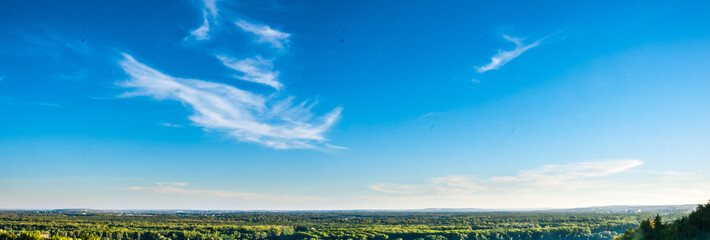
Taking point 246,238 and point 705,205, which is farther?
point 246,238

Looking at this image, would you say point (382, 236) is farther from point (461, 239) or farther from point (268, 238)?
point (268, 238)

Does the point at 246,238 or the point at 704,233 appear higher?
the point at 704,233

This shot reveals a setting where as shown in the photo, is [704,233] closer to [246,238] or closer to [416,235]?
[416,235]

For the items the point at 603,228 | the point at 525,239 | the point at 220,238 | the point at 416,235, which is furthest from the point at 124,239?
the point at 603,228

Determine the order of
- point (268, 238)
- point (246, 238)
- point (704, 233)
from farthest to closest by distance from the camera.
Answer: point (268, 238) < point (246, 238) < point (704, 233)

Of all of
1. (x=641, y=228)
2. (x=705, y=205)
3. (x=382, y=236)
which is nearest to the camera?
(x=705, y=205)

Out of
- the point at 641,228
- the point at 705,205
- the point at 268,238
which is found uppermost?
the point at 705,205

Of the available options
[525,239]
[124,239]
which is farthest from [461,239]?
[124,239]

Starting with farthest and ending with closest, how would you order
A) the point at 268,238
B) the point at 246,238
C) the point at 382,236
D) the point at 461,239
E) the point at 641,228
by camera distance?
the point at 268,238, the point at 246,238, the point at 382,236, the point at 461,239, the point at 641,228

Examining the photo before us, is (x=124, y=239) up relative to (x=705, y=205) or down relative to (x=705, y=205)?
down
